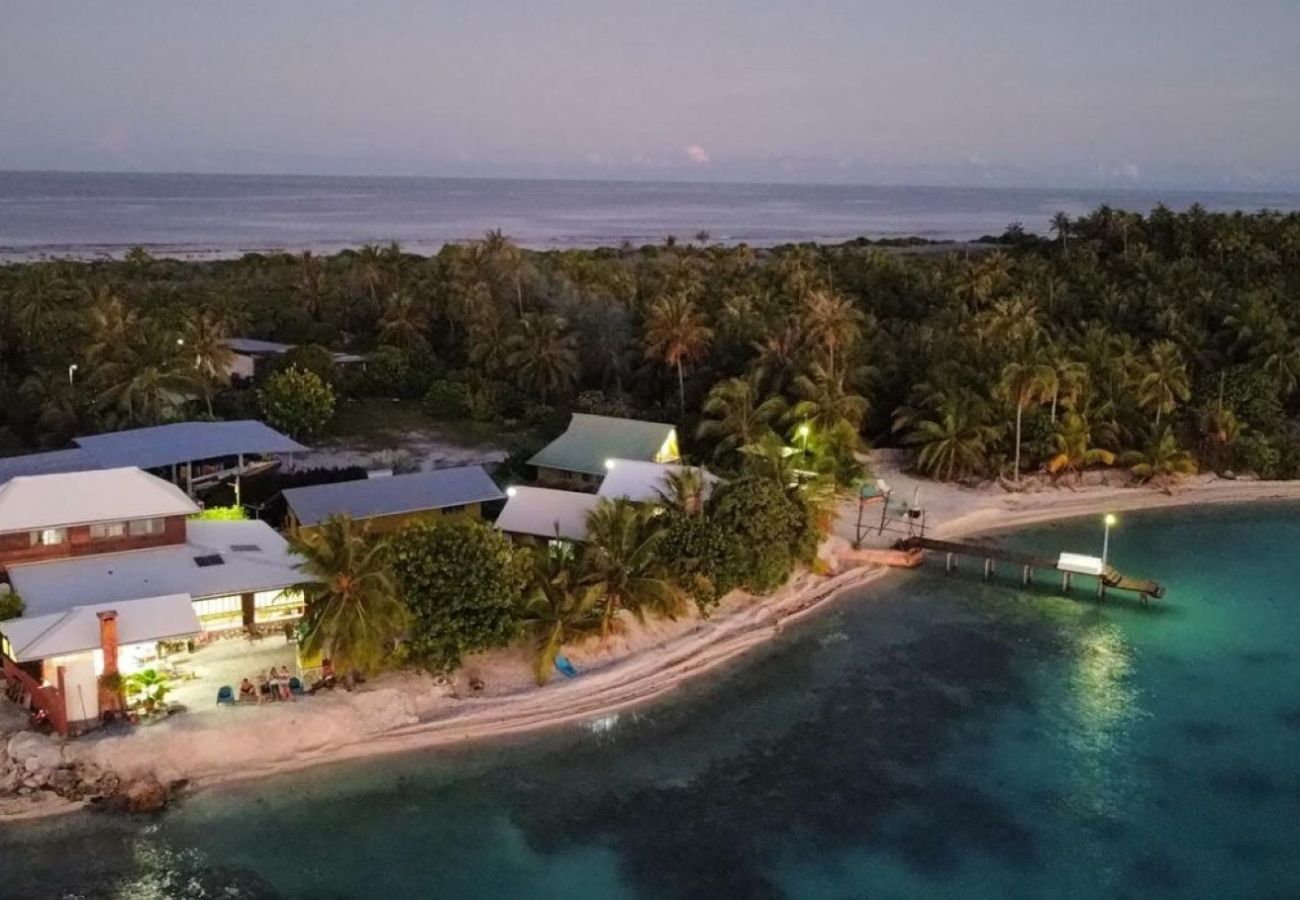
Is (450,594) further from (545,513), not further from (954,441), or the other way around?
(954,441)

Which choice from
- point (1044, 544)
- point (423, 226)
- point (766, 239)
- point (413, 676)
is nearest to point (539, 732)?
point (413, 676)

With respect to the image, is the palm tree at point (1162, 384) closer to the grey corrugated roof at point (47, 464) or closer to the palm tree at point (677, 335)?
the palm tree at point (677, 335)

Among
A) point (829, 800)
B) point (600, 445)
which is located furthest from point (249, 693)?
point (600, 445)

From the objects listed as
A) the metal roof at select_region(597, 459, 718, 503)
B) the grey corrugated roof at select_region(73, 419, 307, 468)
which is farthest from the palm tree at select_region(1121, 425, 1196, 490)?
the grey corrugated roof at select_region(73, 419, 307, 468)

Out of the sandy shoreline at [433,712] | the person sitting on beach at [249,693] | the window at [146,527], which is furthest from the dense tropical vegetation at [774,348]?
the person sitting on beach at [249,693]

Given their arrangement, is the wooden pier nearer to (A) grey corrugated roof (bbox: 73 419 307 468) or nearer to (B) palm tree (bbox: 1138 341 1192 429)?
(B) palm tree (bbox: 1138 341 1192 429)

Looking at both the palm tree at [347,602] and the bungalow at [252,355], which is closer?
the palm tree at [347,602]

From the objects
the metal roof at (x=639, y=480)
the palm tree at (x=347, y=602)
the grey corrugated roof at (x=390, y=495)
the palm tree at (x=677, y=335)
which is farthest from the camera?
the palm tree at (x=677, y=335)
